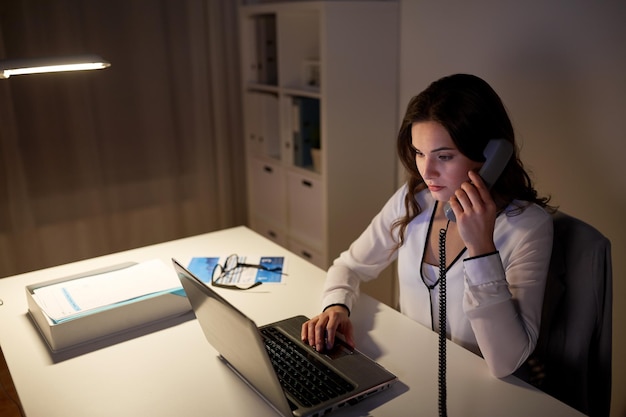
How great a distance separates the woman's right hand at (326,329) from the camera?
1401mm

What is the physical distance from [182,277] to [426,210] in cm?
74

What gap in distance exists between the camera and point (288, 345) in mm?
1405

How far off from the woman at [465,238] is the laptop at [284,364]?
0.06 meters

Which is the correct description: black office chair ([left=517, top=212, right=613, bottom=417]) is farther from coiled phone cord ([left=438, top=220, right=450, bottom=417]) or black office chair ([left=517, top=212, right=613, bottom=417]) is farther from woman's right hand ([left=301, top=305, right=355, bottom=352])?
woman's right hand ([left=301, top=305, right=355, bottom=352])

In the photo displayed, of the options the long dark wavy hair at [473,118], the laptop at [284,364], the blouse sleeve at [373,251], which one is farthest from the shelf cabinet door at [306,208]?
the laptop at [284,364]

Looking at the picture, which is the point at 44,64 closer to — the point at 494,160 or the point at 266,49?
the point at 494,160

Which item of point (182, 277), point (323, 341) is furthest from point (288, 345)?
point (182, 277)

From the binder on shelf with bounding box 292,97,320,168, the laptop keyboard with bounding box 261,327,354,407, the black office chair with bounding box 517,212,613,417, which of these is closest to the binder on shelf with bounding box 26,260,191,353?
the laptop keyboard with bounding box 261,327,354,407

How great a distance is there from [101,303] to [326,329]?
605 millimetres

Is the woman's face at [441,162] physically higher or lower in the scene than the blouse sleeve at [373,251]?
higher

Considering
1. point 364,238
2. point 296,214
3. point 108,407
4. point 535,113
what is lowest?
point 296,214

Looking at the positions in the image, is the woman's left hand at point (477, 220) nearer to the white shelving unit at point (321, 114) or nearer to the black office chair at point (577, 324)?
the black office chair at point (577, 324)

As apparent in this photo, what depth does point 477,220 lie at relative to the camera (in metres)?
1.31

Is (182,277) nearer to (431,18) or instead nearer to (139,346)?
(139,346)
